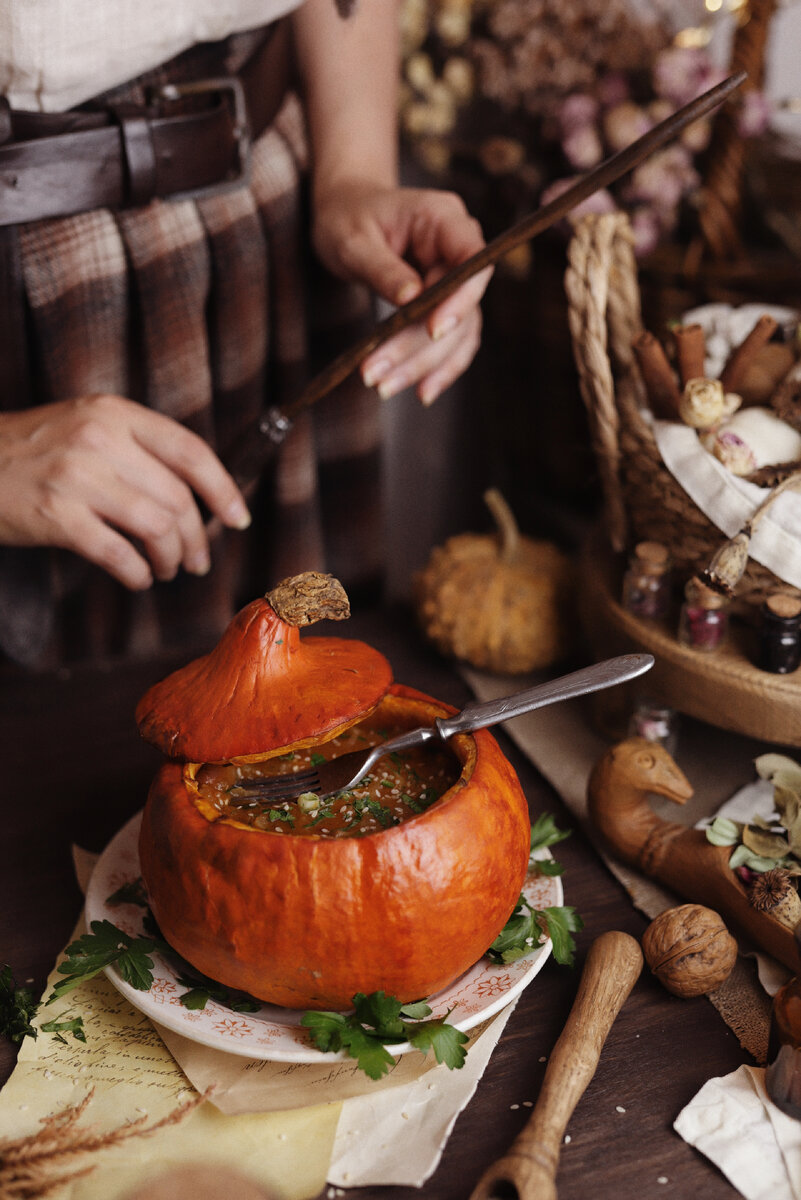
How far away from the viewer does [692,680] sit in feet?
2.96

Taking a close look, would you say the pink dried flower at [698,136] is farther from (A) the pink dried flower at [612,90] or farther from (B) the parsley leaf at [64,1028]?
(B) the parsley leaf at [64,1028]

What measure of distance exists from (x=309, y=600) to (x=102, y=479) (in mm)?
330

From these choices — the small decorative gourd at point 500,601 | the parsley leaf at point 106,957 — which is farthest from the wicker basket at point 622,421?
the parsley leaf at point 106,957

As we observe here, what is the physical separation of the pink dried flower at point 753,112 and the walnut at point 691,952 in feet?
4.13

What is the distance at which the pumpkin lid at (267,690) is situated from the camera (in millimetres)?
660

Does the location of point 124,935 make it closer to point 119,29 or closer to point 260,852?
point 260,852

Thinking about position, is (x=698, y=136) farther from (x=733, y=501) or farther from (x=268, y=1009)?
(x=268, y=1009)

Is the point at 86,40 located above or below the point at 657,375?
above

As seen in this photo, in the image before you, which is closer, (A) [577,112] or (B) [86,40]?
(B) [86,40]

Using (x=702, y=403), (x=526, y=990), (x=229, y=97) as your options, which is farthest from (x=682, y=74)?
(x=526, y=990)

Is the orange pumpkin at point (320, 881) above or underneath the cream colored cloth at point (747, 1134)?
above

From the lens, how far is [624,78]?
1.63 meters

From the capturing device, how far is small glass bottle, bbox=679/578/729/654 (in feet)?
2.91

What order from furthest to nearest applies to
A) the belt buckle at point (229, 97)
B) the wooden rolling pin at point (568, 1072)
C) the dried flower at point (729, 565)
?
the belt buckle at point (229, 97) → the dried flower at point (729, 565) → the wooden rolling pin at point (568, 1072)
